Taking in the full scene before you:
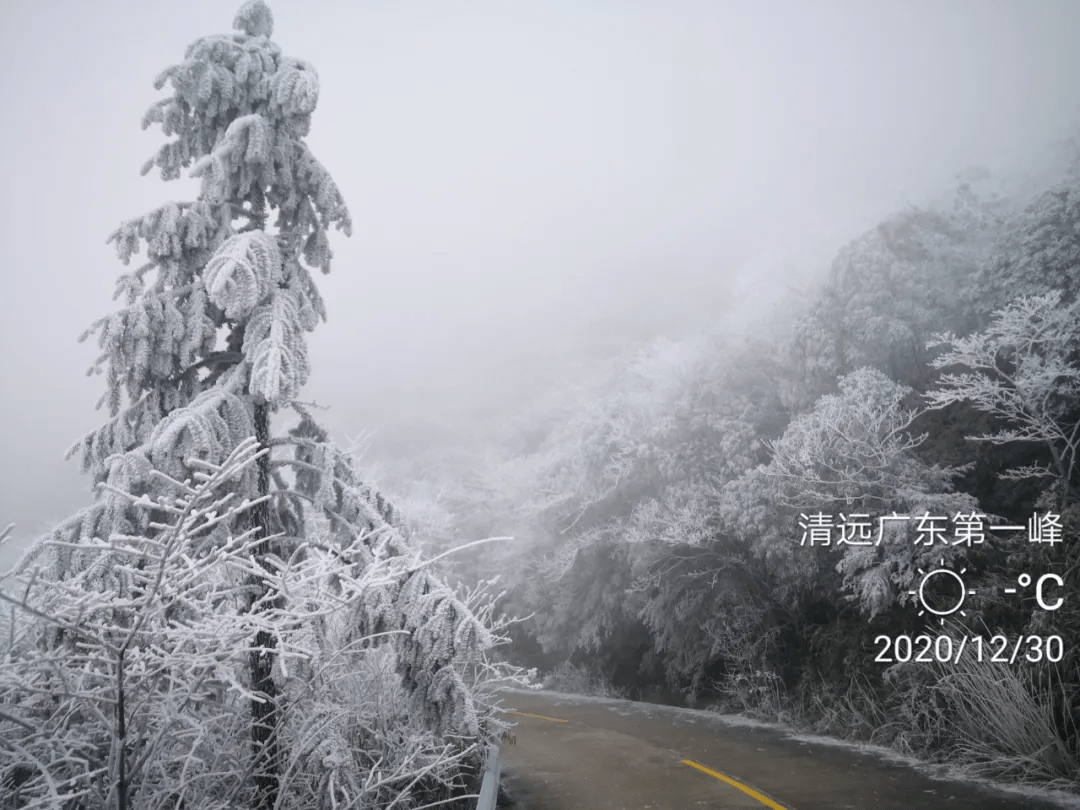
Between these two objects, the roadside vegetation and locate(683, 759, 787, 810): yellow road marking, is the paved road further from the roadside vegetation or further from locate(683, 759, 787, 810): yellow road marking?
the roadside vegetation

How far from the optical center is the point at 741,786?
27.1ft

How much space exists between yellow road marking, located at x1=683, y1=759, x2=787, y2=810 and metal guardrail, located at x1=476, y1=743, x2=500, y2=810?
2933 mm

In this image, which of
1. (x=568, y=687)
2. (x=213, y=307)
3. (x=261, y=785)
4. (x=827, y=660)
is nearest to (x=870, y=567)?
(x=827, y=660)

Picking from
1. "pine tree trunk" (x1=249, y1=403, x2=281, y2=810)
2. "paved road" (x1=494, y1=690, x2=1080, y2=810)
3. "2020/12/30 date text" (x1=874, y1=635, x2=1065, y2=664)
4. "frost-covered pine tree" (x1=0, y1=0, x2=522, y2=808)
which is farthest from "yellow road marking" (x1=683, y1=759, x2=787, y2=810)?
"pine tree trunk" (x1=249, y1=403, x2=281, y2=810)

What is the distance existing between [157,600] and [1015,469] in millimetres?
14062

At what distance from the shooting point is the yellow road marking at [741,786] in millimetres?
7371

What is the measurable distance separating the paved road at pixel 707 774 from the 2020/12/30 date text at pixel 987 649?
1566mm

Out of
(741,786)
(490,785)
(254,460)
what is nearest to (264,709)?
(254,460)

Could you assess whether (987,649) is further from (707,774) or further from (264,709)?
(264,709)

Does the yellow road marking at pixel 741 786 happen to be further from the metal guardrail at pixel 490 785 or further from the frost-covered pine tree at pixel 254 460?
the frost-covered pine tree at pixel 254 460

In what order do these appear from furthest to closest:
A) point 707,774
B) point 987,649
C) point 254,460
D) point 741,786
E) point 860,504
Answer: point 860,504 → point 707,774 → point 987,649 → point 741,786 → point 254,460

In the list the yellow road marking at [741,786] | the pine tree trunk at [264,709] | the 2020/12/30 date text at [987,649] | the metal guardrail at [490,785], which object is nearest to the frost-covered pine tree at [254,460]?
the pine tree trunk at [264,709]

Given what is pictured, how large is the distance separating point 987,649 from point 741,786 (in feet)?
11.9

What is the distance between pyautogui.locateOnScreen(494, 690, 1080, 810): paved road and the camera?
23.9ft
